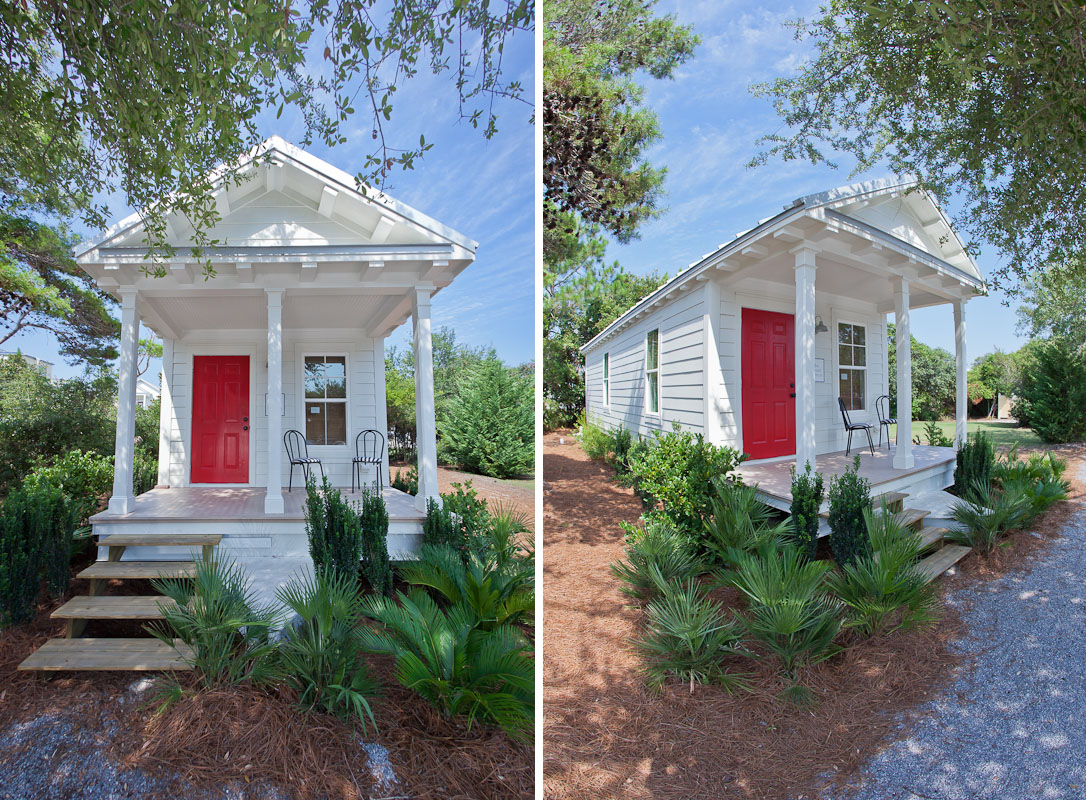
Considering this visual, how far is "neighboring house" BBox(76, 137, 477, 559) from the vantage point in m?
4.16

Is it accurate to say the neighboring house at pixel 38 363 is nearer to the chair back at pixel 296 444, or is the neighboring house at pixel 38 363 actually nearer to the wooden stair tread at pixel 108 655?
the wooden stair tread at pixel 108 655

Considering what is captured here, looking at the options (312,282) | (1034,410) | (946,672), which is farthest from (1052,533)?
(312,282)

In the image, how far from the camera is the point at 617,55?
602cm

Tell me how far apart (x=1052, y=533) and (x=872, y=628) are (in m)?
3.24

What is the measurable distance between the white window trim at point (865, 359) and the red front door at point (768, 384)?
561 mm

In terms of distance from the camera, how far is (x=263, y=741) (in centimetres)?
229

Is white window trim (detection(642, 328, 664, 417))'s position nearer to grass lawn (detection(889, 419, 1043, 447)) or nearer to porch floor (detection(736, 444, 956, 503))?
porch floor (detection(736, 444, 956, 503))

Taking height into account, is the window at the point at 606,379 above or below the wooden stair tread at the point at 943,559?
above

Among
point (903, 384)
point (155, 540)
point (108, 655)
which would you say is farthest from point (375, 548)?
point (903, 384)

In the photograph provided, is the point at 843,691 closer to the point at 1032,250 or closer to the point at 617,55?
the point at 1032,250

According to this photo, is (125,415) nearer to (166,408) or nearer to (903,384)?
(166,408)

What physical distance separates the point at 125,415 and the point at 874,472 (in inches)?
270

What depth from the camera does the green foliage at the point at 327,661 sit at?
2473 millimetres

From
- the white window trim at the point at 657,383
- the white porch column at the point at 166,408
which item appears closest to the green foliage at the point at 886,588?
the white window trim at the point at 657,383
